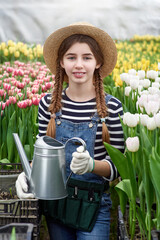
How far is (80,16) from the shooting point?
52.5ft

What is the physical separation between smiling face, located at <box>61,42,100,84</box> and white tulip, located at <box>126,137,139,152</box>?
0.44 m

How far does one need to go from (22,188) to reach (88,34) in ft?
2.62

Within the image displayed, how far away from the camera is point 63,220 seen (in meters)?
2.04

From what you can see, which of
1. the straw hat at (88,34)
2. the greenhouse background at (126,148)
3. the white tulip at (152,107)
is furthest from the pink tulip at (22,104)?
the white tulip at (152,107)

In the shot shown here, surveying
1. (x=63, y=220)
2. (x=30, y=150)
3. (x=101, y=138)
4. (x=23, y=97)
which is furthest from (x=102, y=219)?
(x=23, y=97)

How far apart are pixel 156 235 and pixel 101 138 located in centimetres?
69

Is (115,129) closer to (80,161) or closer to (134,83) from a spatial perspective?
(80,161)

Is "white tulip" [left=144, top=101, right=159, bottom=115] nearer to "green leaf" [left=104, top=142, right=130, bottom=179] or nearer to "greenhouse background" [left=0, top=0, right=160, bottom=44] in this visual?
"green leaf" [left=104, top=142, right=130, bottom=179]

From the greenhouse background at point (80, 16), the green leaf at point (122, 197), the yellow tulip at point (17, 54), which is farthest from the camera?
the greenhouse background at point (80, 16)

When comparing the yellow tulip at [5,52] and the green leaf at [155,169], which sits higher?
the yellow tulip at [5,52]

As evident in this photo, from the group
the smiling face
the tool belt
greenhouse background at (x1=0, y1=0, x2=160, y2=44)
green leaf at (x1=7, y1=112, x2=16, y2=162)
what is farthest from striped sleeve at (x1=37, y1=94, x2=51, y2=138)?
greenhouse background at (x1=0, y1=0, x2=160, y2=44)

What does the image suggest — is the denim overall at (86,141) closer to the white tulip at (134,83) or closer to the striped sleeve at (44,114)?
the striped sleeve at (44,114)

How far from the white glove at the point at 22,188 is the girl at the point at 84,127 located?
0.28 metres

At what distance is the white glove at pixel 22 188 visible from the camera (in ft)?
5.63
